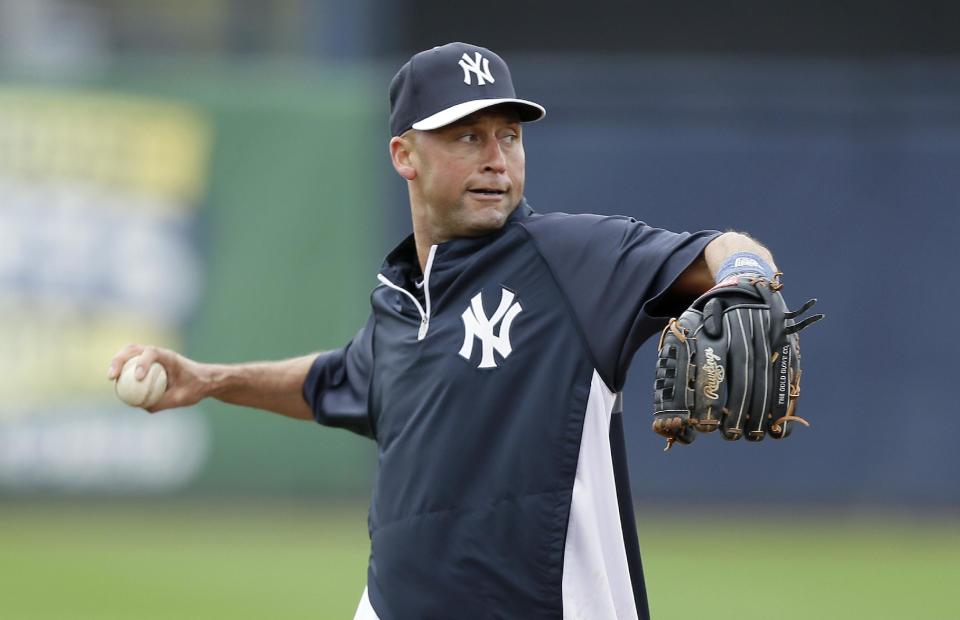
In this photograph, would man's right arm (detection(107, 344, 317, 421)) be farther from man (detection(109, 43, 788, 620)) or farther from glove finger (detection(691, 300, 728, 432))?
glove finger (detection(691, 300, 728, 432))

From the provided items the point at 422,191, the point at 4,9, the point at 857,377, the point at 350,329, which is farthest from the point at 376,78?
the point at 422,191

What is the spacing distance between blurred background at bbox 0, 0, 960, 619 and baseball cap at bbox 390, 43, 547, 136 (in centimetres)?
632

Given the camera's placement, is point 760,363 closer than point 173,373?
Yes

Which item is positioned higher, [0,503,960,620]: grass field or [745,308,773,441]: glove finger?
[745,308,773,441]: glove finger

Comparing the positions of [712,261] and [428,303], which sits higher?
[712,261]

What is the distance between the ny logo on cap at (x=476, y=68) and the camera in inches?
147

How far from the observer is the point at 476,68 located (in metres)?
3.76

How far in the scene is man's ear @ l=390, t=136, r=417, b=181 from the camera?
390 centimetres

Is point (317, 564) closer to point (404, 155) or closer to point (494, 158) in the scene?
point (404, 155)

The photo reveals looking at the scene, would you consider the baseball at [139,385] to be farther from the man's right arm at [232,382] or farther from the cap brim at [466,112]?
the cap brim at [466,112]

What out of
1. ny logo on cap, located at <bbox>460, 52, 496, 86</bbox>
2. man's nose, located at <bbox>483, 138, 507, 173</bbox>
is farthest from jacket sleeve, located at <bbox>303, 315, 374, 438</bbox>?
ny logo on cap, located at <bbox>460, 52, 496, 86</bbox>

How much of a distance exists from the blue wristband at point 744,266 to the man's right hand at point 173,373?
5.42 feet

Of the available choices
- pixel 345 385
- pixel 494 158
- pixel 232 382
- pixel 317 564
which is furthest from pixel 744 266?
pixel 317 564

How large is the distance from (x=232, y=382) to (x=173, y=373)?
7.5 inches
